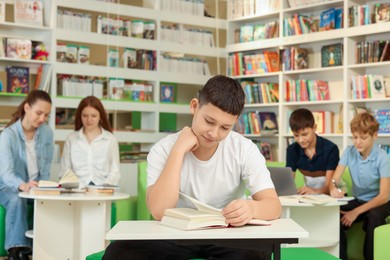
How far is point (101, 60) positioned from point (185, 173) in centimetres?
651

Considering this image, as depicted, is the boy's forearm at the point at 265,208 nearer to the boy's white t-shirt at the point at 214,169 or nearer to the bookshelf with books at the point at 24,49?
the boy's white t-shirt at the point at 214,169

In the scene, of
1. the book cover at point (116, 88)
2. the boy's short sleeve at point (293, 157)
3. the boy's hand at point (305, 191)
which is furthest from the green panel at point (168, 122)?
the boy's hand at point (305, 191)

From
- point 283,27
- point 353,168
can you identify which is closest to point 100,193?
point 353,168

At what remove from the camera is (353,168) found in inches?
194

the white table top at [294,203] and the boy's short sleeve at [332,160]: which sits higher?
the boy's short sleeve at [332,160]

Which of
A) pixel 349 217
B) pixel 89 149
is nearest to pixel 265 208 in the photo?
pixel 349 217

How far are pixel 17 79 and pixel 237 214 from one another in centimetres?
458

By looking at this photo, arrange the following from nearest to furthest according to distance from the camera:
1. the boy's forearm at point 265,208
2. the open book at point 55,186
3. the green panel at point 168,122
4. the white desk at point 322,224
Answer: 1. the boy's forearm at point 265,208
2. the open book at point 55,186
3. the white desk at point 322,224
4. the green panel at point 168,122

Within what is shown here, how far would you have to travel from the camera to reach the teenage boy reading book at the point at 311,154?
16.1ft

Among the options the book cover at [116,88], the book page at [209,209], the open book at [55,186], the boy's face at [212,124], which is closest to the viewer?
the book page at [209,209]

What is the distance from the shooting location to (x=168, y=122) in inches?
297

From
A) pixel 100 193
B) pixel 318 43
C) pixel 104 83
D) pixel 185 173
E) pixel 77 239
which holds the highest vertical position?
pixel 318 43

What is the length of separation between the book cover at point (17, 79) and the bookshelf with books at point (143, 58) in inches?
11.3

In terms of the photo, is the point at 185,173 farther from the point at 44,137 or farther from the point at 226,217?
the point at 44,137
